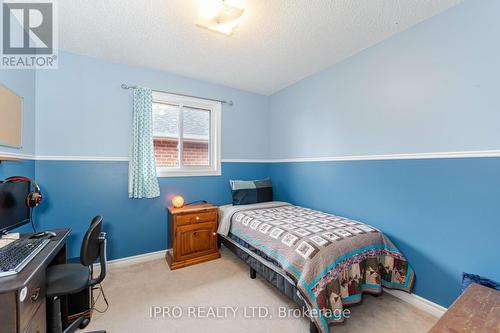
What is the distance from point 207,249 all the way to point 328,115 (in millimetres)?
2372

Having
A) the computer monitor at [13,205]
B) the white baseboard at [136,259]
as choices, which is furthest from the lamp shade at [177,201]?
the computer monitor at [13,205]

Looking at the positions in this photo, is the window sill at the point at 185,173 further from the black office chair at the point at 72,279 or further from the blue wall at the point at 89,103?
the black office chair at the point at 72,279

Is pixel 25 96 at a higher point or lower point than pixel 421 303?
higher

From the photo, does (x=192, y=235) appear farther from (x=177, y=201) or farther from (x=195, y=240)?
(x=177, y=201)

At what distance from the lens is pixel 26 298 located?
3.22ft

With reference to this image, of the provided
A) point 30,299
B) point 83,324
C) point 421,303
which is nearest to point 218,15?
point 30,299

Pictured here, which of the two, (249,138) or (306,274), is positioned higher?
(249,138)

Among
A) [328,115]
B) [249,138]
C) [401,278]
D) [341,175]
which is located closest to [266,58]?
[328,115]

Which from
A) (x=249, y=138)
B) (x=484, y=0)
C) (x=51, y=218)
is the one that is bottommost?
(x=51, y=218)

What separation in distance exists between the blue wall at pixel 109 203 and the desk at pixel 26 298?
45.5 inches

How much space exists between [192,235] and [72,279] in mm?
1298

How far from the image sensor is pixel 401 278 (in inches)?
74.9

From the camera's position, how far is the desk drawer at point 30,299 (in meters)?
0.93

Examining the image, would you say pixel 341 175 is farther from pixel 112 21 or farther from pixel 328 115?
pixel 112 21
